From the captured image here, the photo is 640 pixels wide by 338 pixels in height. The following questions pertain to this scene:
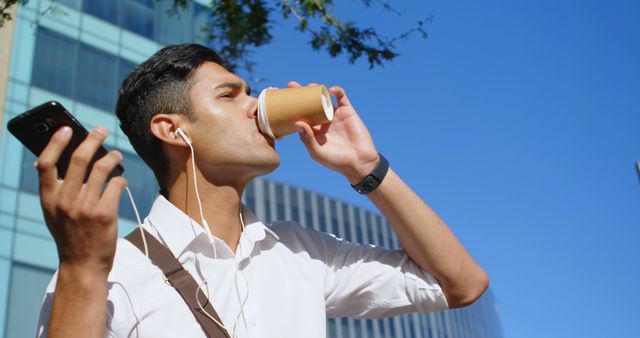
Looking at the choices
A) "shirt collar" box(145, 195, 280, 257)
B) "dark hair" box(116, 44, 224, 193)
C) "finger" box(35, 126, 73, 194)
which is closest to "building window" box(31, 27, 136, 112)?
"dark hair" box(116, 44, 224, 193)

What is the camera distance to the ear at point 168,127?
110 inches

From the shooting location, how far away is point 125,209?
73.2ft

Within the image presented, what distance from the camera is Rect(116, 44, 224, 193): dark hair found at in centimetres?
289

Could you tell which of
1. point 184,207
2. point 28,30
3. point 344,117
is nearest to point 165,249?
point 184,207

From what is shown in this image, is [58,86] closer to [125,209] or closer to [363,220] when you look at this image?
[125,209]

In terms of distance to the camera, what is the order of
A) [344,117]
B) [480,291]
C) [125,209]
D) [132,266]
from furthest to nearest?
[125,209] → [344,117] → [480,291] → [132,266]

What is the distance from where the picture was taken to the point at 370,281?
2.72 m

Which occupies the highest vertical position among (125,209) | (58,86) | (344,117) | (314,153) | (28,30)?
(28,30)

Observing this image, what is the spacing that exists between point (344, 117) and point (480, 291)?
0.84 meters

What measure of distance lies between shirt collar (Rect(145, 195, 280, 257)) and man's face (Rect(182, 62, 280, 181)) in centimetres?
20

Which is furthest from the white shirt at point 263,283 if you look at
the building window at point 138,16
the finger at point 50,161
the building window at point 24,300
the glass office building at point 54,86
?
the building window at point 138,16

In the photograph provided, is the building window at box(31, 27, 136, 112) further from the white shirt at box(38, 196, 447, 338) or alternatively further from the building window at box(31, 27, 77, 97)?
the white shirt at box(38, 196, 447, 338)

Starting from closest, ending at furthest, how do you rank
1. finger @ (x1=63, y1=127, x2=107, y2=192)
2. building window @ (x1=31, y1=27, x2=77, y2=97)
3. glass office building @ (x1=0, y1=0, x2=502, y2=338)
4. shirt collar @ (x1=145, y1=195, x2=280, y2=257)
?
finger @ (x1=63, y1=127, x2=107, y2=192)
shirt collar @ (x1=145, y1=195, x2=280, y2=257)
glass office building @ (x1=0, y1=0, x2=502, y2=338)
building window @ (x1=31, y1=27, x2=77, y2=97)

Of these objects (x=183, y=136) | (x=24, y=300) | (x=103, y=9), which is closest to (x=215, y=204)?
(x=183, y=136)
